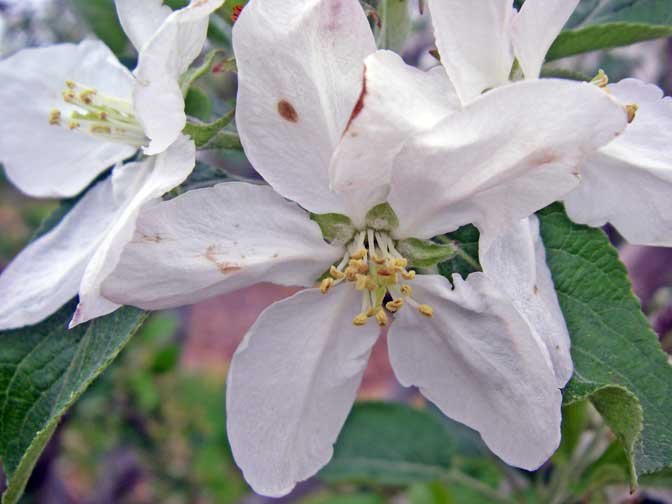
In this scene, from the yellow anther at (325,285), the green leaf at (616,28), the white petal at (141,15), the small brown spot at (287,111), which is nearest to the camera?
the small brown spot at (287,111)

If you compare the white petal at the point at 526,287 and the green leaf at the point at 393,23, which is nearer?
the white petal at the point at 526,287

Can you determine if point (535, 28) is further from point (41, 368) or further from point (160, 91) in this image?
point (41, 368)

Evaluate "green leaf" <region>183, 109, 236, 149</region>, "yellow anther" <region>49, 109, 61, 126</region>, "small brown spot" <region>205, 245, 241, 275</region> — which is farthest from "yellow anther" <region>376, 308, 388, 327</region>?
"yellow anther" <region>49, 109, 61, 126</region>

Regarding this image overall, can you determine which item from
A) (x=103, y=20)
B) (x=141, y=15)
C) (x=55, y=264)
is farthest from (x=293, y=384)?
(x=103, y=20)

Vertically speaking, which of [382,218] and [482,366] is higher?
[382,218]

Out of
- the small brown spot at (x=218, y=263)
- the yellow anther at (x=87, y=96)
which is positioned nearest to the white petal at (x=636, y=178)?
the small brown spot at (x=218, y=263)

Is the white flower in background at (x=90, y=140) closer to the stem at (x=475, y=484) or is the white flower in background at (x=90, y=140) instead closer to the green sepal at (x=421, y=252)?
the green sepal at (x=421, y=252)

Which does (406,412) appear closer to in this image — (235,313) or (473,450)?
(473,450)
